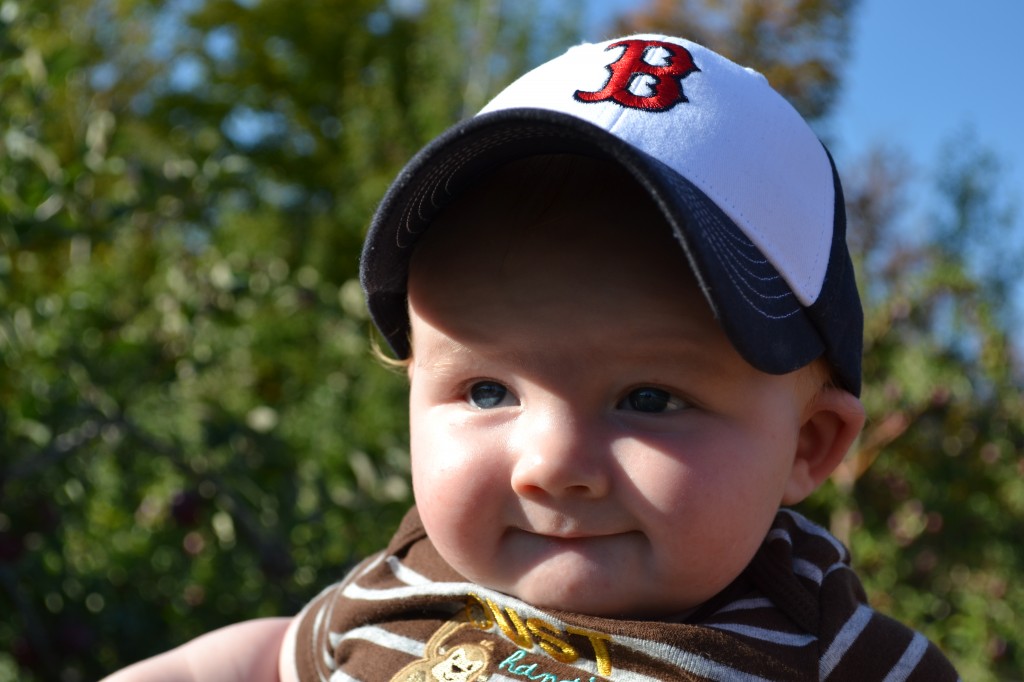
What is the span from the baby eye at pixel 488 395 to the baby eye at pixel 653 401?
0.14 metres

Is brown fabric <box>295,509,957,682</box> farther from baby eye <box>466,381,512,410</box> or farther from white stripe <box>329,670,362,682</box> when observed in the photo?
baby eye <box>466,381,512,410</box>

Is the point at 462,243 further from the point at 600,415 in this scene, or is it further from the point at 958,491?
the point at 958,491

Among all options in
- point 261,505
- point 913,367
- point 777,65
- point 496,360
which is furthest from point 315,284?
point 777,65

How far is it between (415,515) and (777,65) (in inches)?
387

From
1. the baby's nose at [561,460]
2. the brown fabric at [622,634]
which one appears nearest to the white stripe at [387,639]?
the brown fabric at [622,634]

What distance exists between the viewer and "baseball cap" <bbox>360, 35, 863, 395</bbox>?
1.19 metres

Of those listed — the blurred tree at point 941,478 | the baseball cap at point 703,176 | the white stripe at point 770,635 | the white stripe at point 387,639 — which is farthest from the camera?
the blurred tree at point 941,478

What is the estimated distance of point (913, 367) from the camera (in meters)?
3.77

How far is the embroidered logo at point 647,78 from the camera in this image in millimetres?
1316

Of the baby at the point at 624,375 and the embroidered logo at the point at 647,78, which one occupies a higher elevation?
the embroidered logo at the point at 647,78

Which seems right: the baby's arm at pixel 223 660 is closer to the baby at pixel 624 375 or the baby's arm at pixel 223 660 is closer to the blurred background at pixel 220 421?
the baby at pixel 624 375

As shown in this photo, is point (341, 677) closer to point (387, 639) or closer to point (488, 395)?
point (387, 639)

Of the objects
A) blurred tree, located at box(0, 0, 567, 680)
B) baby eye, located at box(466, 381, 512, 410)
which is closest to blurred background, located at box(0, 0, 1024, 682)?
blurred tree, located at box(0, 0, 567, 680)

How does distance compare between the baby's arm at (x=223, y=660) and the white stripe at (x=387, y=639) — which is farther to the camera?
the baby's arm at (x=223, y=660)
